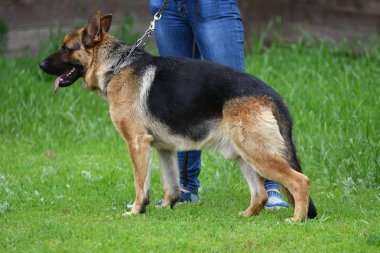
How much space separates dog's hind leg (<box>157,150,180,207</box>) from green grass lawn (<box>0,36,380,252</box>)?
0.46 ft

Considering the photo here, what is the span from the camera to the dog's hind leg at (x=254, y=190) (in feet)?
17.7

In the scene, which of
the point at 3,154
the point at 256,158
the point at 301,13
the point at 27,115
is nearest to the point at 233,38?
the point at 256,158

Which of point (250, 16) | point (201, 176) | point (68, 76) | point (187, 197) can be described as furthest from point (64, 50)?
point (250, 16)

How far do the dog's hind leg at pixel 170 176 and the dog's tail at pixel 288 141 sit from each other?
964mm

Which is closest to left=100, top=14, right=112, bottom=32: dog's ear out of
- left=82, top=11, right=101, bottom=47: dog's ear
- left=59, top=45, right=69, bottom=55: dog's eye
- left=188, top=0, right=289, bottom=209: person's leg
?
left=82, top=11, right=101, bottom=47: dog's ear

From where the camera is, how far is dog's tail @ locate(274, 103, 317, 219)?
16.6 feet

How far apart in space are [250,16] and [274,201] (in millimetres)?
5380

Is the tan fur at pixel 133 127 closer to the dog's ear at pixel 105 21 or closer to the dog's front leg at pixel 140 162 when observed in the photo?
the dog's front leg at pixel 140 162

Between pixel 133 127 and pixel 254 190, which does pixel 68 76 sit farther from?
pixel 254 190

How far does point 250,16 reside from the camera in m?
10.6

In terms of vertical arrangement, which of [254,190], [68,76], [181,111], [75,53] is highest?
[75,53]

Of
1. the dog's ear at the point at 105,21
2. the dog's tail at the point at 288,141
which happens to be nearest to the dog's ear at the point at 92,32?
the dog's ear at the point at 105,21

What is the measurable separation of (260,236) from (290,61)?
5656 mm

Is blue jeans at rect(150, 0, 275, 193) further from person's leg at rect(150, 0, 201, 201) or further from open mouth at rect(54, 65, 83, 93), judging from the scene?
open mouth at rect(54, 65, 83, 93)
